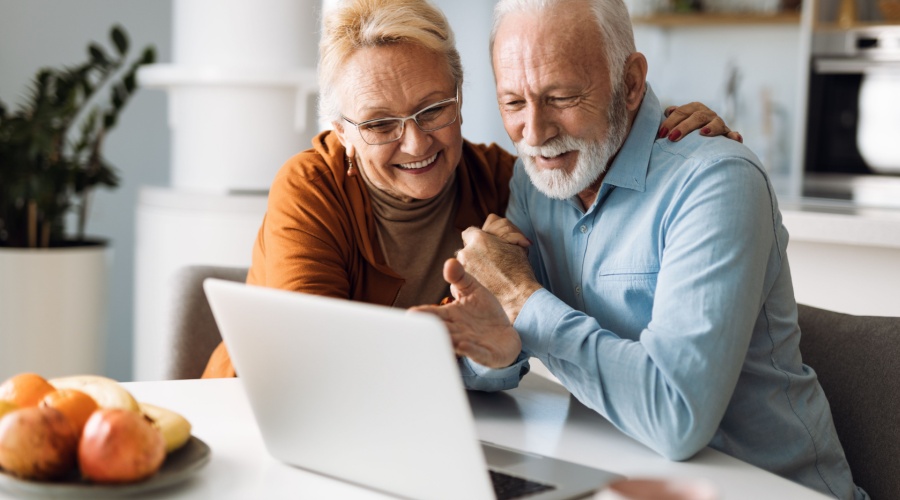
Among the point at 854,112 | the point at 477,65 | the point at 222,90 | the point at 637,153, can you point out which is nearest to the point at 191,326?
the point at 637,153

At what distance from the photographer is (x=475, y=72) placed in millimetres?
5242

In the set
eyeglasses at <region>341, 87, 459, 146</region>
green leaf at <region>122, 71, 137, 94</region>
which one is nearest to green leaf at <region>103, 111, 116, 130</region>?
green leaf at <region>122, 71, 137, 94</region>

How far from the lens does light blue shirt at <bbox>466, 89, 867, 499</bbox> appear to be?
1179 mm

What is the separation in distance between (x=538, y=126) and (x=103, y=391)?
71cm

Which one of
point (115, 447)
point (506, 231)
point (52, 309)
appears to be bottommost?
point (52, 309)

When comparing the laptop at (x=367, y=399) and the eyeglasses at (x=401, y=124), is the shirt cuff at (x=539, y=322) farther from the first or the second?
the eyeglasses at (x=401, y=124)

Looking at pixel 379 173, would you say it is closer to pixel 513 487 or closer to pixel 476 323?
pixel 476 323

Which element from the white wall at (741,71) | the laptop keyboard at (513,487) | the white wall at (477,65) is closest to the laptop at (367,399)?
the laptop keyboard at (513,487)

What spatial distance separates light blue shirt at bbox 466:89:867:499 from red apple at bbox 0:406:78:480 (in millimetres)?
580

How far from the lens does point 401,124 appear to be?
5.15 feet

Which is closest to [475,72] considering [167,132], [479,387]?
[167,132]

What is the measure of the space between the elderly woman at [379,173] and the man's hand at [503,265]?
20cm

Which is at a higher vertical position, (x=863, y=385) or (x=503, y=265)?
(x=503, y=265)

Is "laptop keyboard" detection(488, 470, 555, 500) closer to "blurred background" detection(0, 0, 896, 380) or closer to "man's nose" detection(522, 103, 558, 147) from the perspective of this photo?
"man's nose" detection(522, 103, 558, 147)
